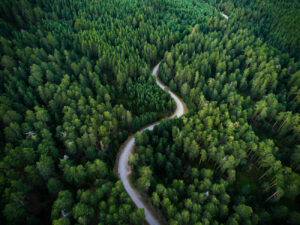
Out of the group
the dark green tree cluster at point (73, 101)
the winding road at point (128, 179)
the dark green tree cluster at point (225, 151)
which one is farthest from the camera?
the winding road at point (128, 179)

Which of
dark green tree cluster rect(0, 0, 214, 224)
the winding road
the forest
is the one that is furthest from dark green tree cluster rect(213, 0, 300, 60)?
the winding road

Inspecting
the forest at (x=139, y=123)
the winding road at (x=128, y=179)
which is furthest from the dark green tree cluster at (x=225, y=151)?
the winding road at (x=128, y=179)

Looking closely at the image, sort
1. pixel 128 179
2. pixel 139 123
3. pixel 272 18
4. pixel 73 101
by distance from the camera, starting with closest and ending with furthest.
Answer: pixel 128 179 < pixel 73 101 < pixel 139 123 < pixel 272 18

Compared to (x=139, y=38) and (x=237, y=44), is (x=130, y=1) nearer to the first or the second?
(x=139, y=38)

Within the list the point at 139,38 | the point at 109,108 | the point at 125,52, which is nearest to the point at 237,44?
the point at 139,38

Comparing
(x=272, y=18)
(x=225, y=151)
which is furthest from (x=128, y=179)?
(x=272, y=18)

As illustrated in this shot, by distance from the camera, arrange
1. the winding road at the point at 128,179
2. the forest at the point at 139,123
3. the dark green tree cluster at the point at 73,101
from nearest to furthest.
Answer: the dark green tree cluster at the point at 73,101 < the forest at the point at 139,123 < the winding road at the point at 128,179

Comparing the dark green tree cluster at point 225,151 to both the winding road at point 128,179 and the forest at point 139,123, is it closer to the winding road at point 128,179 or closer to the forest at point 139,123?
the forest at point 139,123

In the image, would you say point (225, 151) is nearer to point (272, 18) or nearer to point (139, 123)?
point (139, 123)
